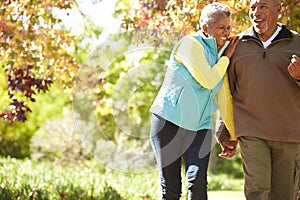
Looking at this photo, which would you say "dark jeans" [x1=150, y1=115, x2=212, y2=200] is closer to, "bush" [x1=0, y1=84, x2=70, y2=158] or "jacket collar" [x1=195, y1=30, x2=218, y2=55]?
"jacket collar" [x1=195, y1=30, x2=218, y2=55]

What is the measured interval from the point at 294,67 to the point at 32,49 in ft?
9.96

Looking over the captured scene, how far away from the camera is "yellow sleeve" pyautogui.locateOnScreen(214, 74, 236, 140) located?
436 cm

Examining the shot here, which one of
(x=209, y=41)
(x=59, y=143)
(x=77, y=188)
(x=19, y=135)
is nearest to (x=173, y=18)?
(x=209, y=41)

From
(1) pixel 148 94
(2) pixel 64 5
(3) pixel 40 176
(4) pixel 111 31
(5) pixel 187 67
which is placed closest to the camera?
(5) pixel 187 67

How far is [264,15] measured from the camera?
4.18 metres

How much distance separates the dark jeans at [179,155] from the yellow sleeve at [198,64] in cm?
34

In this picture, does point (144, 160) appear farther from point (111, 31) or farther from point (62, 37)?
point (62, 37)

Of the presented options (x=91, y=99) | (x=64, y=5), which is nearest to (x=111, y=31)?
(x=91, y=99)

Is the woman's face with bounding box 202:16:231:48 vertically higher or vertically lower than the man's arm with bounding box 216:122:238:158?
higher

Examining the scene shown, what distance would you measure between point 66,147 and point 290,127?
1079 centimetres

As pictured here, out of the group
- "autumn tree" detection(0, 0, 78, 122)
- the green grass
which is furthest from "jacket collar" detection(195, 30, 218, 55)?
the green grass

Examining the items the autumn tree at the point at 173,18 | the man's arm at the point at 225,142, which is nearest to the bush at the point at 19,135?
the autumn tree at the point at 173,18

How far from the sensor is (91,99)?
6910mm

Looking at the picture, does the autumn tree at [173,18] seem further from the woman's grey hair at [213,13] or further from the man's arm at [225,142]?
the man's arm at [225,142]
